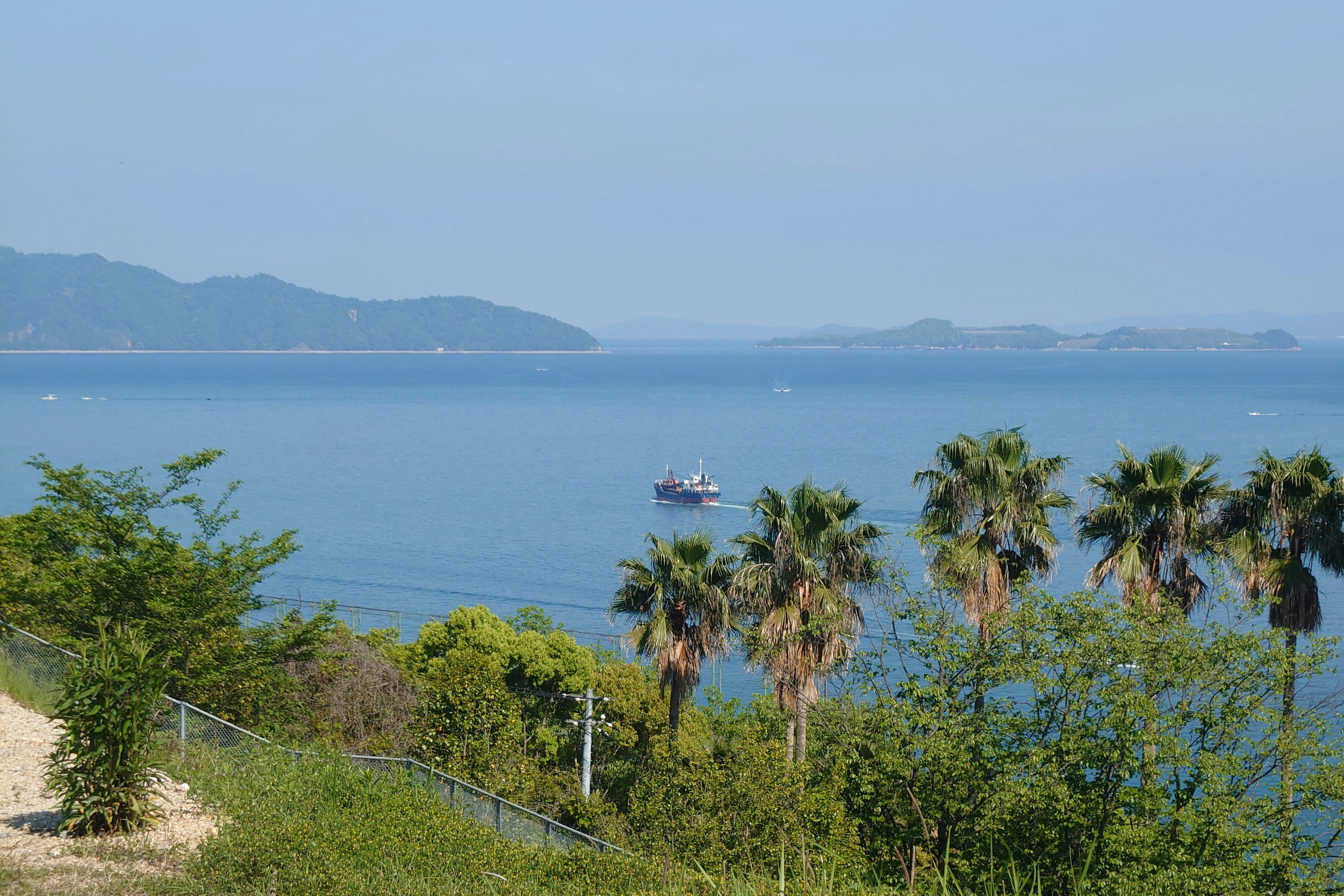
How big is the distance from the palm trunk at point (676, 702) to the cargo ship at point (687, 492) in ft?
269

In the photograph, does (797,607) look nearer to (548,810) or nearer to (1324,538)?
(548,810)

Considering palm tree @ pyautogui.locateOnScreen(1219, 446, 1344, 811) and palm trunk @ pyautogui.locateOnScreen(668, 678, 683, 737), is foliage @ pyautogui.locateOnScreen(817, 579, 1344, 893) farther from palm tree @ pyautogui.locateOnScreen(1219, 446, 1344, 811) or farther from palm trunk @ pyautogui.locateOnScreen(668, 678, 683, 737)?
palm trunk @ pyautogui.locateOnScreen(668, 678, 683, 737)

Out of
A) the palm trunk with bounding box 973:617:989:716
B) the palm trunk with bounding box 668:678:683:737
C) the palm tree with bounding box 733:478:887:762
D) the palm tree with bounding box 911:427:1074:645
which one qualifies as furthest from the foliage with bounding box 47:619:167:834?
the palm tree with bounding box 911:427:1074:645

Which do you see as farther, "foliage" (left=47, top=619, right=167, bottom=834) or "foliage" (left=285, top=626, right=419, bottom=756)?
"foliage" (left=285, top=626, right=419, bottom=756)

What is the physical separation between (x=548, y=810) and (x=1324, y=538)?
55.4 ft

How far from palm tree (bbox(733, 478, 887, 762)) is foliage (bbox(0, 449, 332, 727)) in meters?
10.2

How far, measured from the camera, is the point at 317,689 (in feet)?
90.4

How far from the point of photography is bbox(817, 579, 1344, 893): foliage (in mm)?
13477

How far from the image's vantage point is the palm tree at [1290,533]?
2072cm

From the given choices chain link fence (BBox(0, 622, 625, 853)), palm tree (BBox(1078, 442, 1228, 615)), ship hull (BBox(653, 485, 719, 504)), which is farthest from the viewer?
ship hull (BBox(653, 485, 719, 504))

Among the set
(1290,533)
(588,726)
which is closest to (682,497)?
(588,726)

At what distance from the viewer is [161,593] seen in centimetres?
2439

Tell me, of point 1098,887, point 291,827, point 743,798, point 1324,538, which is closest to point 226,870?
point 291,827

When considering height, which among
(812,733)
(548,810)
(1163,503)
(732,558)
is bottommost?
(548,810)
